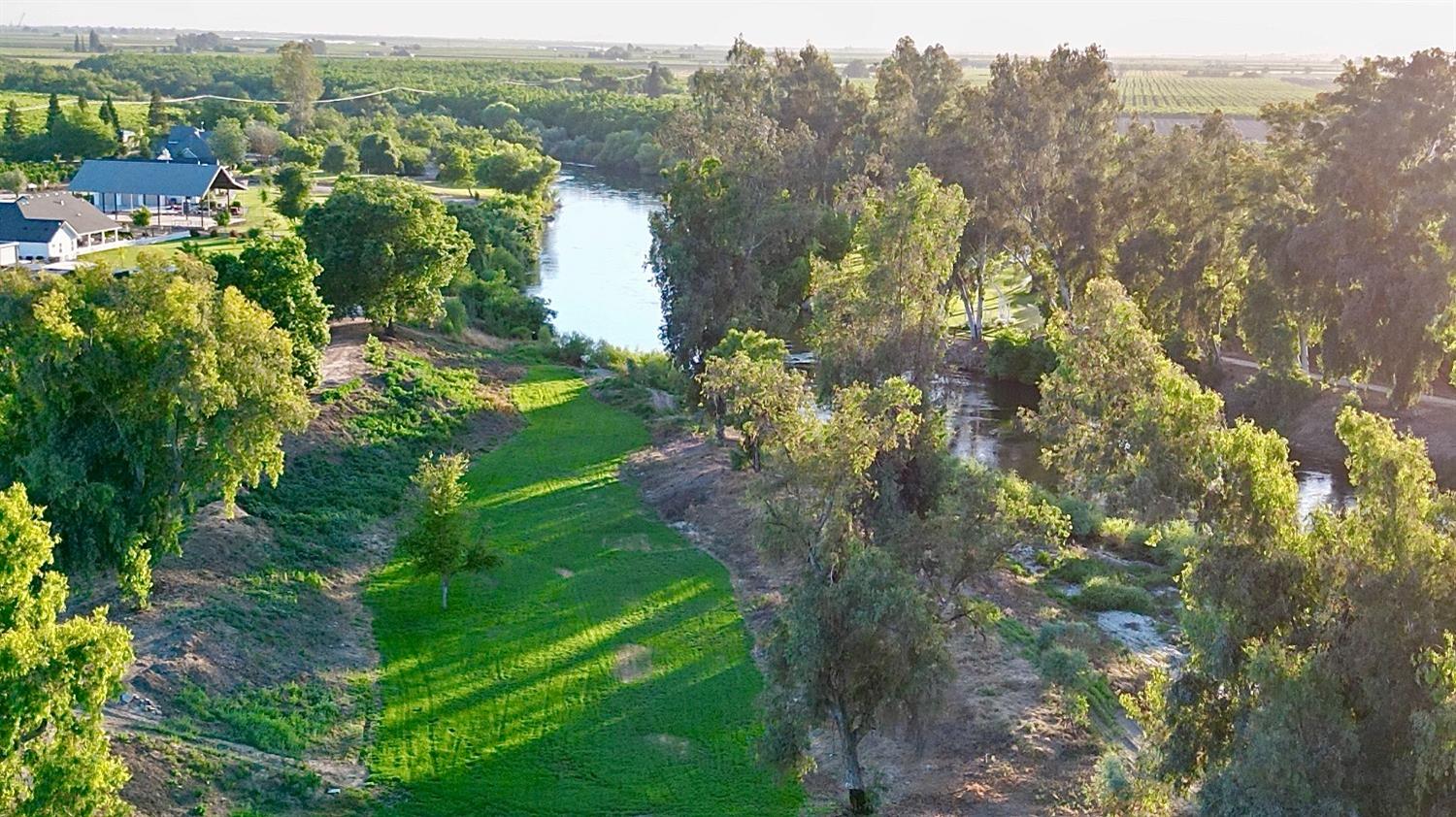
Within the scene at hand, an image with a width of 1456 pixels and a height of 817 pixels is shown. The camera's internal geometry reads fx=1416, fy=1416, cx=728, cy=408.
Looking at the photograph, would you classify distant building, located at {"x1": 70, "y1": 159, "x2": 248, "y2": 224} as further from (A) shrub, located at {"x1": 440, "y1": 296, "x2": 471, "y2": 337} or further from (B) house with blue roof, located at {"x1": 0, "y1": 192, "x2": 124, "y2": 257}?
(A) shrub, located at {"x1": 440, "y1": 296, "x2": 471, "y2": 337}

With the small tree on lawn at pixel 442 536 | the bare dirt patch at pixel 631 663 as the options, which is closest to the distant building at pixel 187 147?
the small tree on lawn at pixel 442 536

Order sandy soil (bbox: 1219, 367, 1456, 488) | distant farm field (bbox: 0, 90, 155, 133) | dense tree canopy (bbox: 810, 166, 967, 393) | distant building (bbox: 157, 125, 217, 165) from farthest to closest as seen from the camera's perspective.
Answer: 1. distant farm field (bbox: 0, 90, 155, 133)
2. distant building (bbox: 157, 125, 217, 165)
3. sandy soil (bbox: 1219, 367, 1456, 488)
4. dense tree canopy (bbox: 810, 166, 967, 393)

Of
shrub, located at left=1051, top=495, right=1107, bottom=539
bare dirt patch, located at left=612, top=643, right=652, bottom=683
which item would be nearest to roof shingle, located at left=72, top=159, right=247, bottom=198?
shrub, located at left=1051, top=495, right=1107, bottom=539

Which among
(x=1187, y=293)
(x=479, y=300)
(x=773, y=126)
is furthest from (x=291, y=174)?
(x=1187, y=293)

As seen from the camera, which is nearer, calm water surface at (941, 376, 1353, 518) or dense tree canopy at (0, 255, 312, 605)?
dense tree canopy at (0, 255, 312, 605)

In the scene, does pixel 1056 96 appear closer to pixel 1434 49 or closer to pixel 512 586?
pixel 1434 49

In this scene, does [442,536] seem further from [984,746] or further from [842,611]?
[842,611]

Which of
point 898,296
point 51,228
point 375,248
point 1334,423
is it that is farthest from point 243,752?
point 51,228

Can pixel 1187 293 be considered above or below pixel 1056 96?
below
